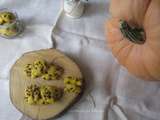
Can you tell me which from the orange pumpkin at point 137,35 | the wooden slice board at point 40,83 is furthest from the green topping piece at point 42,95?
the orange pumpkin at point 137,35

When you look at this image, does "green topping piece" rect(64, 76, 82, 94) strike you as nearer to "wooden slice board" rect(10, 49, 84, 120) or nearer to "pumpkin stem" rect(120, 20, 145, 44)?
"wooden slice board" rect(10, 49, 84, 120)

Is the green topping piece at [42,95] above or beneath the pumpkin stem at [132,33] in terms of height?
beneath

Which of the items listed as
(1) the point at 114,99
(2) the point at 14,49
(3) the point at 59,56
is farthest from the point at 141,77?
(2) the point at 14,49

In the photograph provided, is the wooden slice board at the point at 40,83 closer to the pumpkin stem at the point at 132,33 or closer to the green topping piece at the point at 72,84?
the green topping piece at the point at 72,84

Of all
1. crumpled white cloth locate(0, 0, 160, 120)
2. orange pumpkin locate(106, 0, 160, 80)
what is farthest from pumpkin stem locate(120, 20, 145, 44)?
crumpled white cloth locate(0, 0, 160, 120)

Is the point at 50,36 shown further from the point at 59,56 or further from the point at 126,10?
the point at 126,10

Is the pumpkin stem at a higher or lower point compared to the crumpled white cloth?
higher

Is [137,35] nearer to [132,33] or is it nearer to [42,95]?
[132,33]
